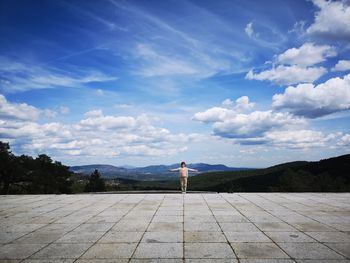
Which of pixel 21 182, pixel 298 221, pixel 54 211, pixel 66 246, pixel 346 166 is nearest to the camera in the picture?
pixel 66 246

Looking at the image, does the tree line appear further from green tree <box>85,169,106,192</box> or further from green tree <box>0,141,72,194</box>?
green tree <box>85,169,106,192</box>

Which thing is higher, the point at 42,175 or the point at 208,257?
the point at 42,175

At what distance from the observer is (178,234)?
26.4ft

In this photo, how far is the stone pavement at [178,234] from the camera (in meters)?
6.36

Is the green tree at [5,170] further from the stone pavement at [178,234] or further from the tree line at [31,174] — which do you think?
the stone pavement at [178,234]

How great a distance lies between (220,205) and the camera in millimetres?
13305

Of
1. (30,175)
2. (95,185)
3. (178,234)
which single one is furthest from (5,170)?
(178,234)

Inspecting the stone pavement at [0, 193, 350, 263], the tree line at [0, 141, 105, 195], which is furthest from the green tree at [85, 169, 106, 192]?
the stone pavement at [0, 193, 350, 263]

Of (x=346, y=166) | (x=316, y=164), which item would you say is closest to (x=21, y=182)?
(x=346, y=166)

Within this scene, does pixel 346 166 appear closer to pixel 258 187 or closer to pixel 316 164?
pixel 316 164

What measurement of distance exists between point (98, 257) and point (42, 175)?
6251cm

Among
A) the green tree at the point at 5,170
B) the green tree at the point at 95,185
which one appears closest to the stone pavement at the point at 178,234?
the green tree at the point at 5,170

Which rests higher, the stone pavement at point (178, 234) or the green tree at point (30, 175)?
the green tree at point (30, 175)

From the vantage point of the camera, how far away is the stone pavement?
636 centimetres
